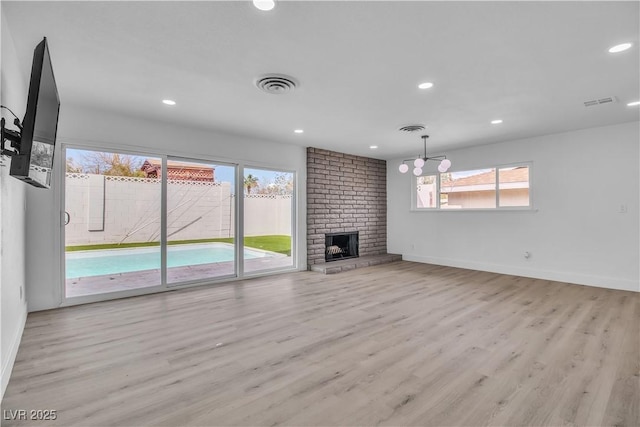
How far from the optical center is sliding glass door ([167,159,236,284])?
184 inches

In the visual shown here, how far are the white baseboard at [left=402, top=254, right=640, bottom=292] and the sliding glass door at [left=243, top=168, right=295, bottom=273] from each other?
10.9 feet

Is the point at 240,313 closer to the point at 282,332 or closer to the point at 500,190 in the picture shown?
the point at 282,332

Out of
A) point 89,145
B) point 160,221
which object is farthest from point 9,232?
point 160,221

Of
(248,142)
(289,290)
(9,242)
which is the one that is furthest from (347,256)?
(9,242)

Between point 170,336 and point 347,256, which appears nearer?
point 170,336

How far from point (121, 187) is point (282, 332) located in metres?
3.07

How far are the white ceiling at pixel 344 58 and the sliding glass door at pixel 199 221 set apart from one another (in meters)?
0.91

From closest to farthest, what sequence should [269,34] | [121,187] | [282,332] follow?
1. [269,34]
2. [282,332]
3. [121,187]

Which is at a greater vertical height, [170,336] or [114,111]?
[114,111]

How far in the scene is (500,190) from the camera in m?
5.92

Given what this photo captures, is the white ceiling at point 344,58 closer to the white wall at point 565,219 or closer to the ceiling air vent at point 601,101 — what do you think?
the ceiling air vent at point 601,101

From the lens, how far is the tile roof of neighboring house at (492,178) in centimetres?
564

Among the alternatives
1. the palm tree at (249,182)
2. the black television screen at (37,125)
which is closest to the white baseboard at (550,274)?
the palm tree at (249,182)

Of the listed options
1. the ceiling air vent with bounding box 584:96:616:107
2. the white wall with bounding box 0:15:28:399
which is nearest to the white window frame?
the ceiling air vent with bounding box 584:96:616:107
